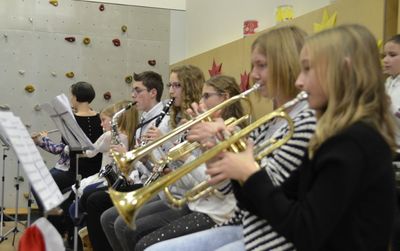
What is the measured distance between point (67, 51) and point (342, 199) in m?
5.97

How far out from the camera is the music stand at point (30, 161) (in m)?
1.63

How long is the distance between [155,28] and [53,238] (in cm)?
564

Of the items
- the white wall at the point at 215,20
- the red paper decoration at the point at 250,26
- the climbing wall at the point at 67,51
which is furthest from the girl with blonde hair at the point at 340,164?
the climbing wall at the point at 67,51

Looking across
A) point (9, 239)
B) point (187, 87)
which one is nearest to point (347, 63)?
point (187, 87)

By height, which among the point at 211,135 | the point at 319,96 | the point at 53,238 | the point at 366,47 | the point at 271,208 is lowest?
the point at 53,238

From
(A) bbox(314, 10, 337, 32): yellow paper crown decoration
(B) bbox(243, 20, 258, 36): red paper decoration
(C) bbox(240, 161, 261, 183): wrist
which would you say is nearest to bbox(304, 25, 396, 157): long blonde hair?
(C) bbox(240, 161, 261, 183): wrist

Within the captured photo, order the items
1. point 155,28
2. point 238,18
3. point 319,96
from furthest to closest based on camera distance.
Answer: point 155,28 → point 238,18 → point 319,96

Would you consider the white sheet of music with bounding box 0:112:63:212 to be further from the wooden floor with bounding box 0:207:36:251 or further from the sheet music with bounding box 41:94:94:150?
the wooden floor with bounding box 0:207:36:251

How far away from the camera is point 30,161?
172 centimetres

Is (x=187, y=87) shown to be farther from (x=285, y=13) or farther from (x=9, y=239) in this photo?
(x=9, y=239)

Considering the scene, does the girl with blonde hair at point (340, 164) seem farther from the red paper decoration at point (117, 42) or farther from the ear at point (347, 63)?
the red paper decoration at point (117, 42)

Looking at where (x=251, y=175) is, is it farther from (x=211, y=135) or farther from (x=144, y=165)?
(x=144, y=165)

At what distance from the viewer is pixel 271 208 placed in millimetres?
1332

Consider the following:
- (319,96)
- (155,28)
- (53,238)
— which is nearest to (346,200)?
(319,96)
